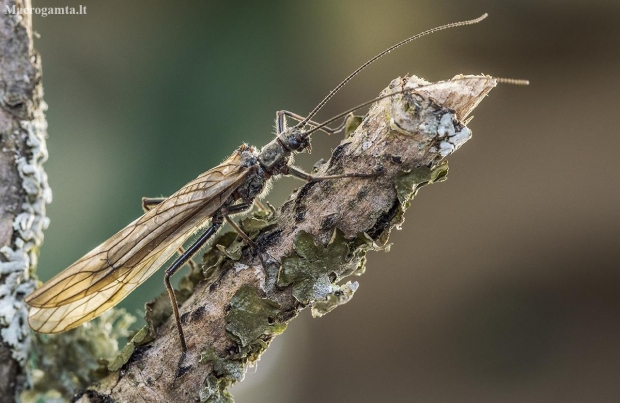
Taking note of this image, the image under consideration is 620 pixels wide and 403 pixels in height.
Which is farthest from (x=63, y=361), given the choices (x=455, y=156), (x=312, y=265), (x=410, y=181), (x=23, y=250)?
(x=455, y=156)

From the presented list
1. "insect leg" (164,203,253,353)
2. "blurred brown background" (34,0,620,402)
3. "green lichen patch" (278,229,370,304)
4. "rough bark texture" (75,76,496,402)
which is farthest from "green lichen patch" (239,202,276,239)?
"blurred brown background" (34,0,620,402)

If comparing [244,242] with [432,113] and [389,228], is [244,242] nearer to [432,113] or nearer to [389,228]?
[389,228]

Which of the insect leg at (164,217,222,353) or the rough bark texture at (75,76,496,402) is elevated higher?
the insect leg at (164,217,222,353)

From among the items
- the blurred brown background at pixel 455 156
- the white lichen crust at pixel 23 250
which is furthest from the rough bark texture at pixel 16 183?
the blurred brown background at pixel 455 156

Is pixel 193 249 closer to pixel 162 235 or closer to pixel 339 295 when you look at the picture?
pixel 162 235

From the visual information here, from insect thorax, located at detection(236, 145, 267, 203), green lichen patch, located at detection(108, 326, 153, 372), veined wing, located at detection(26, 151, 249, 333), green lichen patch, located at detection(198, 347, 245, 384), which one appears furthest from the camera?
insect thorax, located at detection(236, 145, 267, 203)

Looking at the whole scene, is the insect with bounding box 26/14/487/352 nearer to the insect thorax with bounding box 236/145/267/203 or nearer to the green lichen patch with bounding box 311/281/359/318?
the insect thorax with bounding box 236/145/267/203

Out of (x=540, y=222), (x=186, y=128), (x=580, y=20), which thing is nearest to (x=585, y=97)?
(x=580, y=20)
